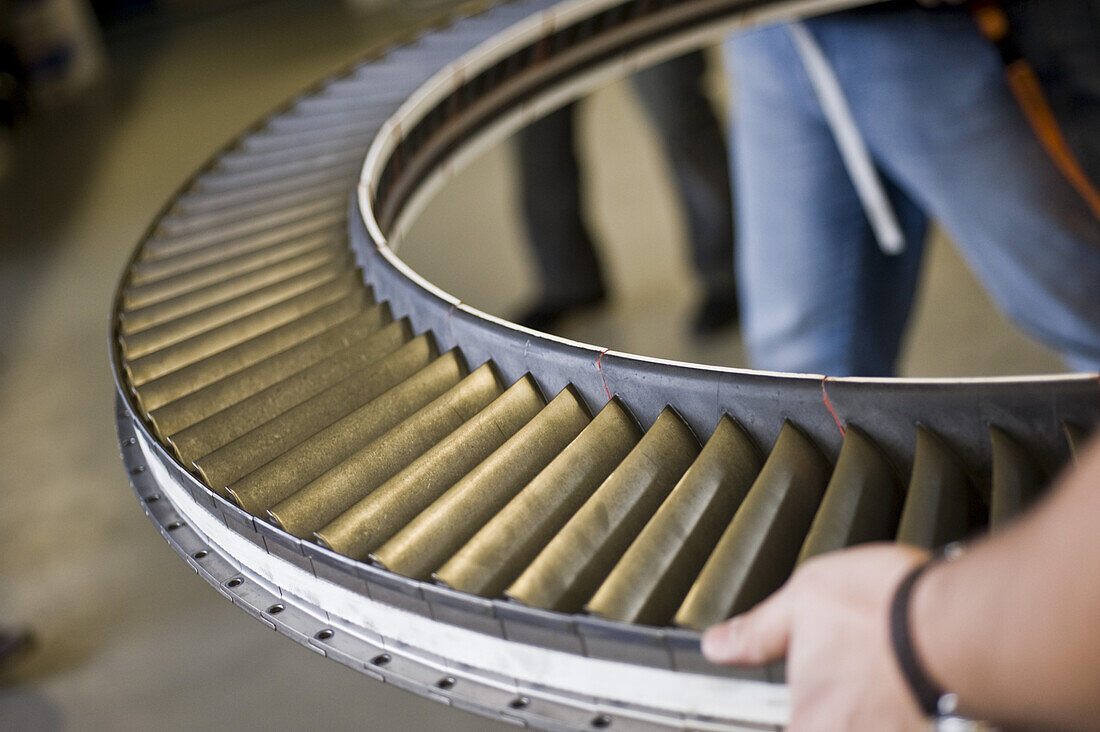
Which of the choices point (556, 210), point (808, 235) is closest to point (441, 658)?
point (808, 235)

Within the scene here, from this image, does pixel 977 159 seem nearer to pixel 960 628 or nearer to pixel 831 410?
pixel 831 410

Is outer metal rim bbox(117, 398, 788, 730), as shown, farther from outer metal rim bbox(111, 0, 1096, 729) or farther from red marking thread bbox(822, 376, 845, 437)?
red marking thread bbox(822, 376, 845, 437)

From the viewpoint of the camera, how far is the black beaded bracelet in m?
0.62

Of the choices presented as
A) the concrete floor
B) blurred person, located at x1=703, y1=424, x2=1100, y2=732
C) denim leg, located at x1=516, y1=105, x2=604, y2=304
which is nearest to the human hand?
blurred person, located at x1=703, y1=424, x2=1100, y2=732

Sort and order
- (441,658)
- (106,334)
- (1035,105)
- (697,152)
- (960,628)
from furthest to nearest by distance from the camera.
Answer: (106,334)
(697,152)
(1035,105)
(441,658)
(960,628)

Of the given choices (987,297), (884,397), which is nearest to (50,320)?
(987,297)

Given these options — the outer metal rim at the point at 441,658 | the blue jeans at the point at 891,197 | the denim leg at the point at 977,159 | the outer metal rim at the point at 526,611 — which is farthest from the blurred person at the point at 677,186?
the outer metal rim at the point at 441,658

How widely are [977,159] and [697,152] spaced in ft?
6.11

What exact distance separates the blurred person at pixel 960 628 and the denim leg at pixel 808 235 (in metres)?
1.93

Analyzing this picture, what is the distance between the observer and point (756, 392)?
3.43 feet

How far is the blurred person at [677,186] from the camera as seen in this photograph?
3809 mm

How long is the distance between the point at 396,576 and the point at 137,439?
26.6 inches

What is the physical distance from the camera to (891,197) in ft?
8.11

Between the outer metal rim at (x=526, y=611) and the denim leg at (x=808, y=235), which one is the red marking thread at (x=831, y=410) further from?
the denim leg at (x=808, y=235)
